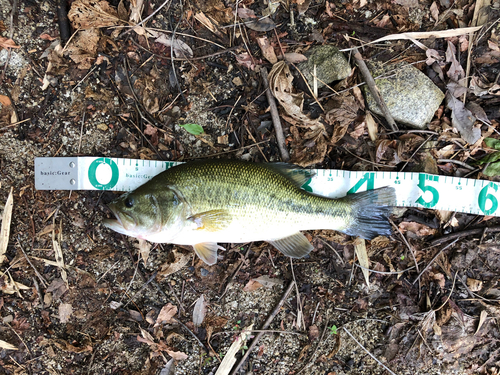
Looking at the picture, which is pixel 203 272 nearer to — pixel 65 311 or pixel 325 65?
pixel 65 311

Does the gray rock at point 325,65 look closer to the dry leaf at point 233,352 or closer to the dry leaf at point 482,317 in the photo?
the dry leaf at point 233,352

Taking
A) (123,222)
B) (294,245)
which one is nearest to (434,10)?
(294,245)

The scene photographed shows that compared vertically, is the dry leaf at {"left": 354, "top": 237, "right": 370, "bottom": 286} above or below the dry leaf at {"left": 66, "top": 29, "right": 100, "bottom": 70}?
below

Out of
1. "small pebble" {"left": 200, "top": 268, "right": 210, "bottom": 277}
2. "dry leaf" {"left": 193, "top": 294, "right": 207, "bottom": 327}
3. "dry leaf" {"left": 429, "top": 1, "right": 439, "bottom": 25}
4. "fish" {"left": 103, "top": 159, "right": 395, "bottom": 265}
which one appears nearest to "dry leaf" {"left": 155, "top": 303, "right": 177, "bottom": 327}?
"dry leaf" {"left": 193, "top": 294, "right": 207, "bottom": 327}

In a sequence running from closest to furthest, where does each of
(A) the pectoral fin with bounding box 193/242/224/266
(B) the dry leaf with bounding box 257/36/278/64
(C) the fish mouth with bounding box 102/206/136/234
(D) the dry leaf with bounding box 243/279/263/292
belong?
(C) the fish mouth with bounding box 102/206/136/234
(A) the pectoral fin with bounding box 193/242/224/266
(B) the dry leaf with bounding box 257/36/278/64
(D) the dry leaf with bounding box 243/279/263/292

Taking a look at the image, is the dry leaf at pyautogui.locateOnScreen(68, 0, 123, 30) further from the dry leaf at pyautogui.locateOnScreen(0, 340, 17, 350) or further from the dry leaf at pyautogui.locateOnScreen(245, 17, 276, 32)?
the dry leaf at pyautogui.locateOnScreen(0, 340, 17, 350)

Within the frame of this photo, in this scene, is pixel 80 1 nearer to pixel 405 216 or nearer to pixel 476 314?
pixel 405 216

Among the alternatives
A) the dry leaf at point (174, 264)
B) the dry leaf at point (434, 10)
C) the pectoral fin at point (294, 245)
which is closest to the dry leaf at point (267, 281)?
the pectoral fin at point (294, 245)
